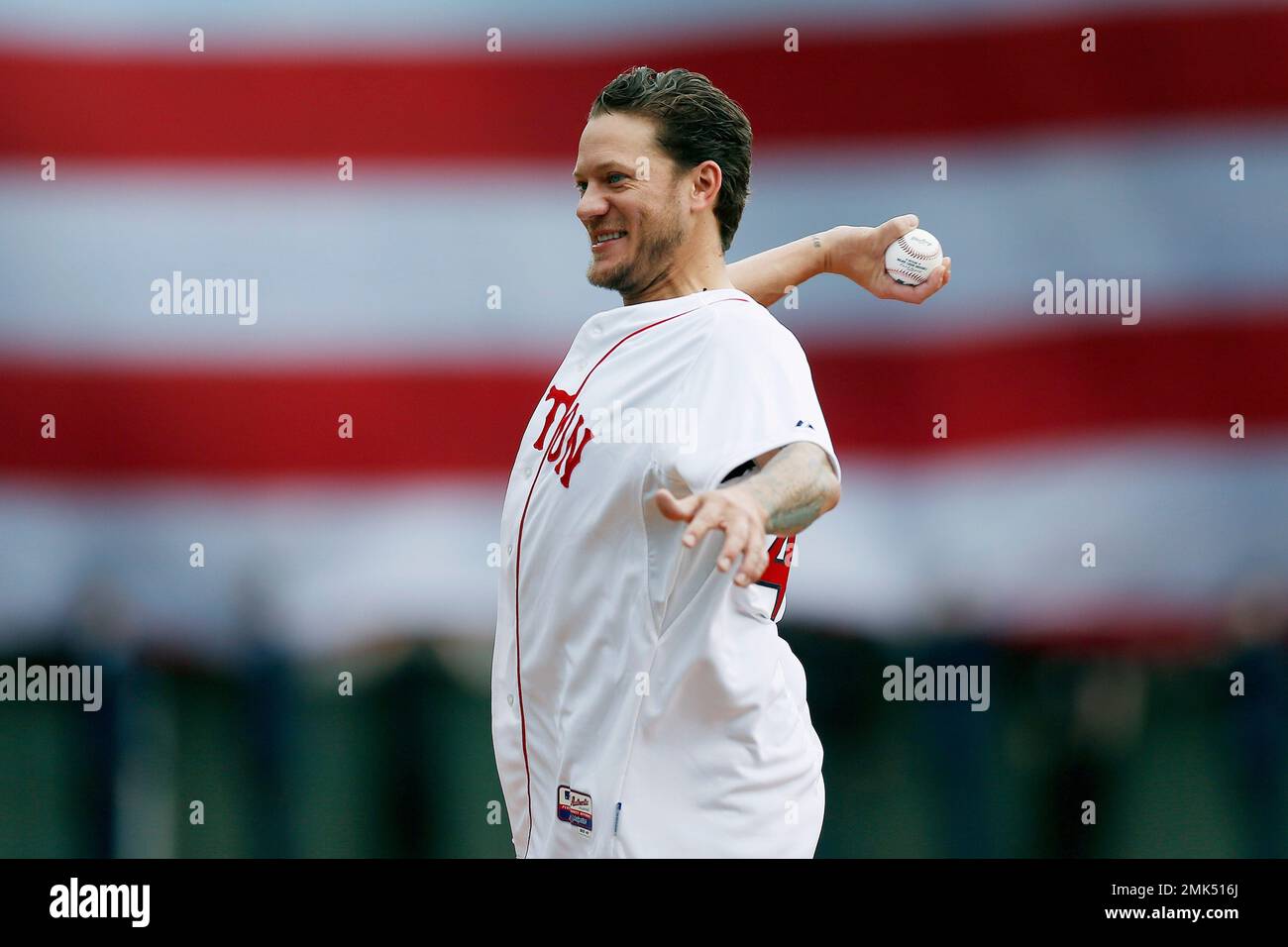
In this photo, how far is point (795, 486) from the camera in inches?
47.6

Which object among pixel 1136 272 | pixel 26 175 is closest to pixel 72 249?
pixel 26 175

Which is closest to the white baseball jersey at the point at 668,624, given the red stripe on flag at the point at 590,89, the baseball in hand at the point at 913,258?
the baseball in hand at the point at 913,258

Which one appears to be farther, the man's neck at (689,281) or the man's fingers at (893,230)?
the man's fingers at (893,230)

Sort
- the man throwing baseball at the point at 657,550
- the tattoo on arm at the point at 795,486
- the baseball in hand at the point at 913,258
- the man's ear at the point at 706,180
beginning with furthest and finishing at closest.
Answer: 1. the baseball in hand at the point at 913,258
2. the man's ear at the point at 706,180
3. the man throwing baseball at the point at 657,550
4. the tattoo on arm at the point at 795,486

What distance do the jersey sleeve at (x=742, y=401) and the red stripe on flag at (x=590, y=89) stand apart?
168 cm

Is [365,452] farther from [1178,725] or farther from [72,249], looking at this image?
[1178,725]

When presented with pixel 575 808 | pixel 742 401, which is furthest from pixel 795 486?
pixel 575 808

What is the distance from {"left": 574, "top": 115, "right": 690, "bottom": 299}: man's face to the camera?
150 centimetres

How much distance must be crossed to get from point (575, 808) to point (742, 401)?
0.50m

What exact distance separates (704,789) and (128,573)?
1.83 meters

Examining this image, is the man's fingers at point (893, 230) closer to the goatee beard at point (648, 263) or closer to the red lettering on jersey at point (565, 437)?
the goatee beard at point (648, 263)

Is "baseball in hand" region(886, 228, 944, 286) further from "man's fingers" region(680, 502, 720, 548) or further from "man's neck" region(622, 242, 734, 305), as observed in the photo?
"man's fingers" region(680, 502, 720, 548)

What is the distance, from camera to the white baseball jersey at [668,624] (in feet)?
4.31

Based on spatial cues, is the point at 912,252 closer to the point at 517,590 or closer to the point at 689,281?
the point at 689,281
